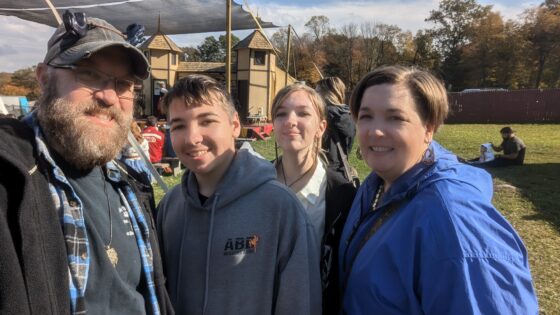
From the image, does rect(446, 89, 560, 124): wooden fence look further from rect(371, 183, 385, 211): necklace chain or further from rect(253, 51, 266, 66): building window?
rect(371, 183, 385, 211): necklace chain

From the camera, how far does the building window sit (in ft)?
83.7

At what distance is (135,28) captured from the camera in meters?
1.81

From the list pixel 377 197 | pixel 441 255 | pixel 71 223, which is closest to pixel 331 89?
pixel 377 197

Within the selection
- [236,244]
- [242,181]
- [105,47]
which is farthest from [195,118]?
[236,244]

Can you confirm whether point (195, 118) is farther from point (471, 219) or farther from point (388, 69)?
point (471, 219)

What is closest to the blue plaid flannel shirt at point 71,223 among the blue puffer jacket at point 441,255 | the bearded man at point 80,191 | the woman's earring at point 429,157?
the bearded man at point 80,191

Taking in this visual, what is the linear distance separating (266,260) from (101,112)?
0.91m

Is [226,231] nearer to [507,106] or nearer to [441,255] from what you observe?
[441,255]

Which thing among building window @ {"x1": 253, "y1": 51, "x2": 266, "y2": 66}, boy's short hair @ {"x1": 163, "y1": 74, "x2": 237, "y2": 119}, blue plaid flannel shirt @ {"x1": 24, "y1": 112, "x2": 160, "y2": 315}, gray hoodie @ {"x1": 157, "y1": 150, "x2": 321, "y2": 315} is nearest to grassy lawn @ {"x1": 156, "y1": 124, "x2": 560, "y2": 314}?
gray hoodie @ {"x1": 157, "y1": 150, "x2": 321, "y2": 315}

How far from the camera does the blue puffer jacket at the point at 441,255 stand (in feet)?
4.37

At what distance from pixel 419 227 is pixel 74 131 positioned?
1.32 m

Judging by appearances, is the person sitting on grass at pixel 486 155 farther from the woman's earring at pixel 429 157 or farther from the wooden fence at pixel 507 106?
the wooden fence at pixel 507 106

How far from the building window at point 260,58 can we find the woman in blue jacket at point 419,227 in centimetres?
2426

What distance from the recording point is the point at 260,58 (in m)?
25.6
